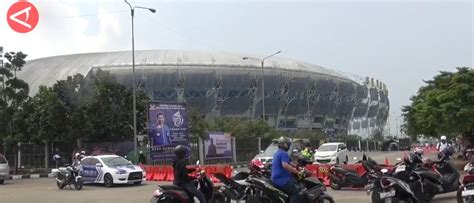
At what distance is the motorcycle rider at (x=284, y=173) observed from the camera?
10.0 m

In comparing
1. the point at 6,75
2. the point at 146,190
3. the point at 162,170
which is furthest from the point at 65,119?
the point at 146,190

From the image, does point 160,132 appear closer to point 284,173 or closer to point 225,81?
point 284,173

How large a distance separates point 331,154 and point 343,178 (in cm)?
1656

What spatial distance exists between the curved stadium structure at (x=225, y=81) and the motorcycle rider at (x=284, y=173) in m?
77.6

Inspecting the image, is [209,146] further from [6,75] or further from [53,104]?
[6,75]

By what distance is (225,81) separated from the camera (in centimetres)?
9344

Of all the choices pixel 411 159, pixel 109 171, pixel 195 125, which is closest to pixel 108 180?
pixel 109 171

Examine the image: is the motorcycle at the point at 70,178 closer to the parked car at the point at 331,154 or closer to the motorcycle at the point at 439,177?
the motorcycle at the point at 439,177

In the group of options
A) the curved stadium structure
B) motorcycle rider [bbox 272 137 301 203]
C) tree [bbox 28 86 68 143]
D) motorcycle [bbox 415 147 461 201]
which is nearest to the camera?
motorcycle rider [bbox 272 137 301 203]

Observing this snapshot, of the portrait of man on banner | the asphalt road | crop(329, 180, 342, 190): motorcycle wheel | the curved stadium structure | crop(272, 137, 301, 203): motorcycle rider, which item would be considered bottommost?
the asphalt road

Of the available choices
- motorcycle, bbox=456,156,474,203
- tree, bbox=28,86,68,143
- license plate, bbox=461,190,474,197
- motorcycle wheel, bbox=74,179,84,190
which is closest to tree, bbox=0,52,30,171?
tree, bbox=28,86,68,143

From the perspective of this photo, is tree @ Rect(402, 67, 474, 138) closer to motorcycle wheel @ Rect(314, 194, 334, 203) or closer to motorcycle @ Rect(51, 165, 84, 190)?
motorcycle wheel @ Rect(314, 194, 334, 203)

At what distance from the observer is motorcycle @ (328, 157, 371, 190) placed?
17.1 m

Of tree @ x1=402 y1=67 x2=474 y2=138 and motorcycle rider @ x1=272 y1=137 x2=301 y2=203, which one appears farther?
tree @ x1=402 y1=67 x2=474 y2=138
